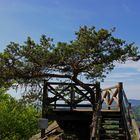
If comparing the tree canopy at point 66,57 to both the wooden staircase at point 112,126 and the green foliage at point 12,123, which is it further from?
the green foliage at point 12,123

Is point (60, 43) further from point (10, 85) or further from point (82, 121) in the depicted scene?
point (82, 121)

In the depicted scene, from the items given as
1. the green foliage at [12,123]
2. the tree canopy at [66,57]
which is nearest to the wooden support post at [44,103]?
the tree canopy at [66,57]

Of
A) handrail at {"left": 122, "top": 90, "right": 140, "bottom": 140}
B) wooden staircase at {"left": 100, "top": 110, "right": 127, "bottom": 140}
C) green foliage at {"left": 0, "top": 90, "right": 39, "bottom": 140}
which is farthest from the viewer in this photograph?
green foliage at {"left": 0, "top": 90, "right": 39, "bottom": 140}

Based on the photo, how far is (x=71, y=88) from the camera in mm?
19625

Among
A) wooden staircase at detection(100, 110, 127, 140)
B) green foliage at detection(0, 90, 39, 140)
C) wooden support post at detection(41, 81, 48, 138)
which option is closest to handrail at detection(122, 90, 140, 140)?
wooden staircase at detection(100, 110, 127, 140)

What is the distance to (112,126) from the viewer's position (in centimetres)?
1798

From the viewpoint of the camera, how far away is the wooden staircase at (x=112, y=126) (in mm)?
16828

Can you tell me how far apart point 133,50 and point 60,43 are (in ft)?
13.0

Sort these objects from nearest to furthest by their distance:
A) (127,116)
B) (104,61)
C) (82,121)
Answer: (127,116) → (104,61) → (82,121)

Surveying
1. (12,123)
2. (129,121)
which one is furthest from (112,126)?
(12,123)

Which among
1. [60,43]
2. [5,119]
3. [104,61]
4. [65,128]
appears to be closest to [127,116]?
[104,61]

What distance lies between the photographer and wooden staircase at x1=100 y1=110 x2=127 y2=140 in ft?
55.2

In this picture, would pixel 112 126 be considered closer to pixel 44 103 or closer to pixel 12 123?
pixel 44 103

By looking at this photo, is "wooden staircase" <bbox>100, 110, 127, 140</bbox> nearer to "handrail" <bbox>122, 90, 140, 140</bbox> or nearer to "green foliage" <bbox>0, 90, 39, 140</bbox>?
"handrail" <bbox>122, 90, 140, 140</bbox>
